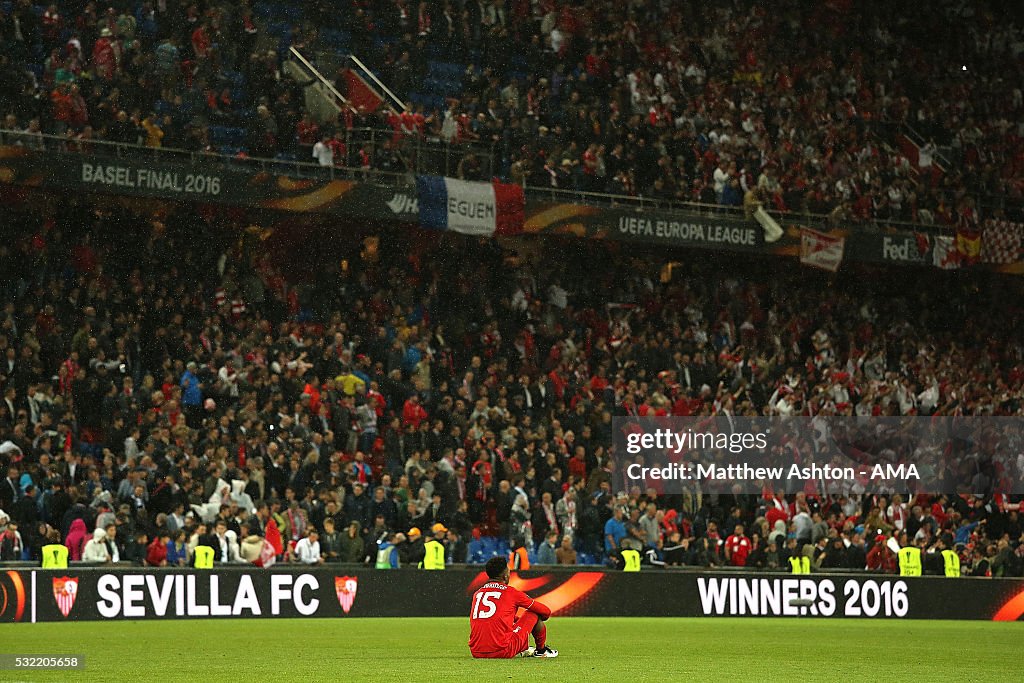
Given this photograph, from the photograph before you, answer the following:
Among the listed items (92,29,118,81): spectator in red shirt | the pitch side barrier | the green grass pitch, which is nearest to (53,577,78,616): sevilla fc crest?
the pitch side barrier

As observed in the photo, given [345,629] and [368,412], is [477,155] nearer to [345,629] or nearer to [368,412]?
[368,412]

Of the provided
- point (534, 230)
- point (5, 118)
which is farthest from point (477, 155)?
point (5, 118)

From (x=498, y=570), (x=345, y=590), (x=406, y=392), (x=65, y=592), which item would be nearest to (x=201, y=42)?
(x=406, y=392)

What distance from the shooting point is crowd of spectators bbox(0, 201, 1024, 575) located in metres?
22.7

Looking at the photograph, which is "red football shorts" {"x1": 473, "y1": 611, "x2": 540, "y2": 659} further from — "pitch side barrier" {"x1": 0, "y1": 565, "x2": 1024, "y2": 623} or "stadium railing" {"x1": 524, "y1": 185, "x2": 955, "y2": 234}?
"stadium railing" {"x1": 524, "y1": 185, "x2": 955, "y2": 234}

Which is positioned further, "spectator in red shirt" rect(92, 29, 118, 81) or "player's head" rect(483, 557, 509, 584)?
"spectator in red shirt" rect(92, 29, 118, 81)

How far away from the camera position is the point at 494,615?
14.3 meters

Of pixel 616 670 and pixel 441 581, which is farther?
pixel 441 581

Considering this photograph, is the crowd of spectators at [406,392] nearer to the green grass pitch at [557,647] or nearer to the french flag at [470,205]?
the french flag at [470,205]

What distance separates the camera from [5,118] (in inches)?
1001

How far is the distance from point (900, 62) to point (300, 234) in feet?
53.3

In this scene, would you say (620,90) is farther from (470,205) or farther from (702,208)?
(470,205)

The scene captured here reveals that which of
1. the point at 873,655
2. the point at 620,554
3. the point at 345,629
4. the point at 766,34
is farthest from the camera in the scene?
the point at 766,34

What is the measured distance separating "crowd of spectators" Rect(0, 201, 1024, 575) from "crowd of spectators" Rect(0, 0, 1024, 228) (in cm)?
179
